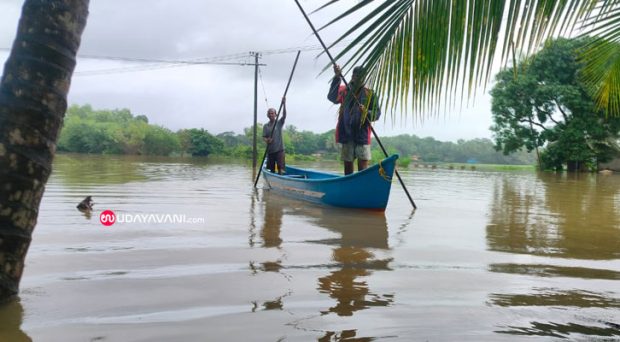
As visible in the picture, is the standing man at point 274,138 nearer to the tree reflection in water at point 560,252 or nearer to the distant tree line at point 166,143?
the tree reflection in water at point 560,252

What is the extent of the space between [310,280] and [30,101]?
6.61ft

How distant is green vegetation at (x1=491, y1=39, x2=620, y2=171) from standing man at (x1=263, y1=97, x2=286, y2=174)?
769 inches

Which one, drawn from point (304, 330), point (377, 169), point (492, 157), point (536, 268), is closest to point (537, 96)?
point (377, 169)

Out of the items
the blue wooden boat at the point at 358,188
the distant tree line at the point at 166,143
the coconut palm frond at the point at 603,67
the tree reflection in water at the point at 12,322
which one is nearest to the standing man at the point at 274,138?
the blue wooden boat at the point at 358,188

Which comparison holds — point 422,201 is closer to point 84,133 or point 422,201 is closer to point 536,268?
point 536,268

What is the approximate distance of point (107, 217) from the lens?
600 centimetres

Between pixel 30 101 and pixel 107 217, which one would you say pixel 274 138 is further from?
pixel 30 101

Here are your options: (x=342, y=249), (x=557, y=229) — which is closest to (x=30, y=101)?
(x=342, y=249)

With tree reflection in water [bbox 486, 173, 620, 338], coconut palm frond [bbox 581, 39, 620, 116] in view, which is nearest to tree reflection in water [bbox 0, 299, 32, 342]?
tree reflection in water [bbox 486, 173, 620, 338]

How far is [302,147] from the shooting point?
242 ft

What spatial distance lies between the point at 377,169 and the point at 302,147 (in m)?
66.8

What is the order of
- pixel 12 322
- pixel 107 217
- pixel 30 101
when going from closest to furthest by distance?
1. pixel 30 101
2. pixel 12 322
3. pixel 107 217

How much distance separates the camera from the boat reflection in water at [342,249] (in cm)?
291

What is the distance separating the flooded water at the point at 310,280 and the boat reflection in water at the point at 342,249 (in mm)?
18
